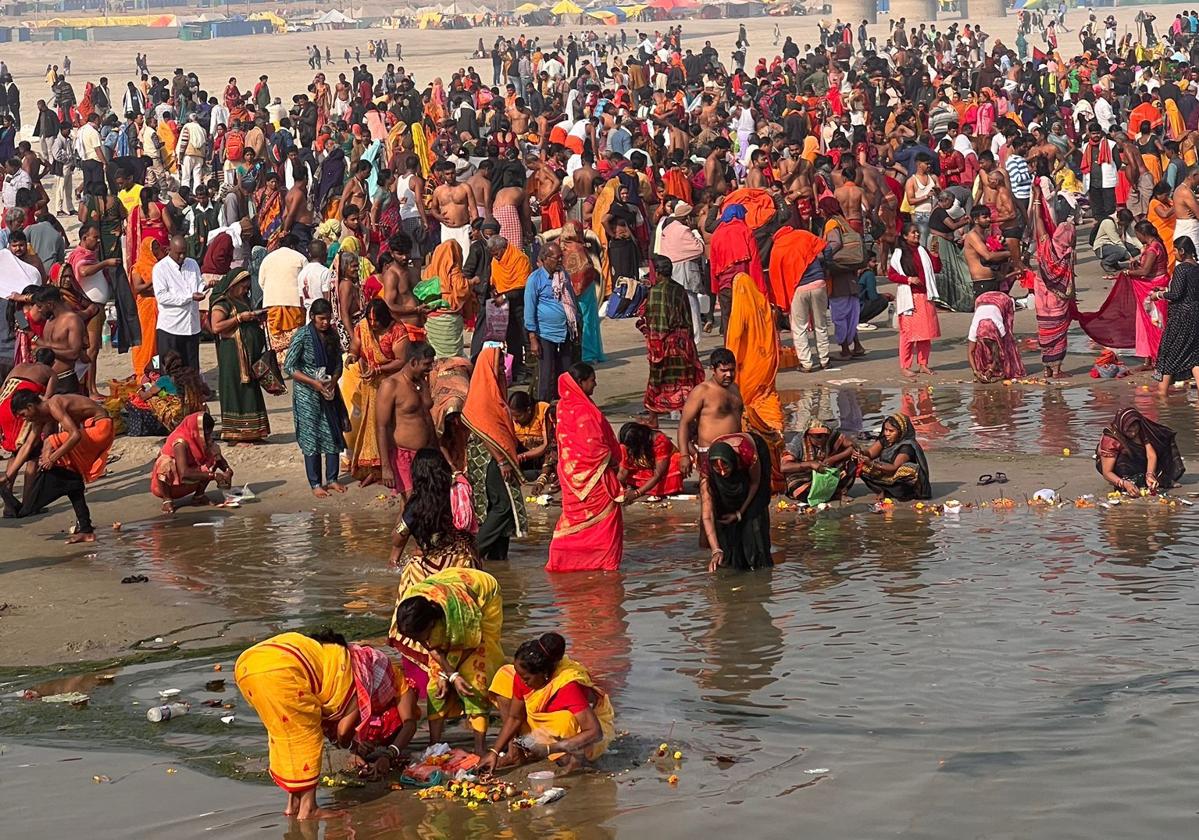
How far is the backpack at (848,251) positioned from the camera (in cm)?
1598

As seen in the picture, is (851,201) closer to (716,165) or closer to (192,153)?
(716,165)

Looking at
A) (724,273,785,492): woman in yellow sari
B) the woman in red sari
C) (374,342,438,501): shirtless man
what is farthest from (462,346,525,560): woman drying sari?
(724,273,785,492): woman in yellow sari

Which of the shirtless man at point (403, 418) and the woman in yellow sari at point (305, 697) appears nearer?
the woman in yellow sari at point (305, 697)

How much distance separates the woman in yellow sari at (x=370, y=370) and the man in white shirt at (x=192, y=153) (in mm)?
15124

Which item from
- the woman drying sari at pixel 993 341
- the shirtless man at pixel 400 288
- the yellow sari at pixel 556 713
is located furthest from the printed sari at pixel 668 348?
the yellow sari at pixel 556 713

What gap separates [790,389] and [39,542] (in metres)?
6.11

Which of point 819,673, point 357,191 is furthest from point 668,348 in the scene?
point 819,673

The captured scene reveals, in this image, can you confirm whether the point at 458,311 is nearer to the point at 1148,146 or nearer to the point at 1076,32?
the point at 1148,146

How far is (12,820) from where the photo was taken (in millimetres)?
6750

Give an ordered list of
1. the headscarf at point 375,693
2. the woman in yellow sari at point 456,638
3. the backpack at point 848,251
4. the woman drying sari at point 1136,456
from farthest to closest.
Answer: the backpack at point 848,251 < the woman drying sari at point 1136,456 < the woman in yellow sari at point 456,638 < the headscarf at point 375,693

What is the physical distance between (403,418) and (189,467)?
1796 mm

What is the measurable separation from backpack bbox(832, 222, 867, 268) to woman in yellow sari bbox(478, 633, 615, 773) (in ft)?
30.8

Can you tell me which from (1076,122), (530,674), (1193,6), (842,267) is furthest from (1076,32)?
(530,674)

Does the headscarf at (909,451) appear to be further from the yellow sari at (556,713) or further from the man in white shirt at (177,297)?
the man in white shirt at (177,297)
